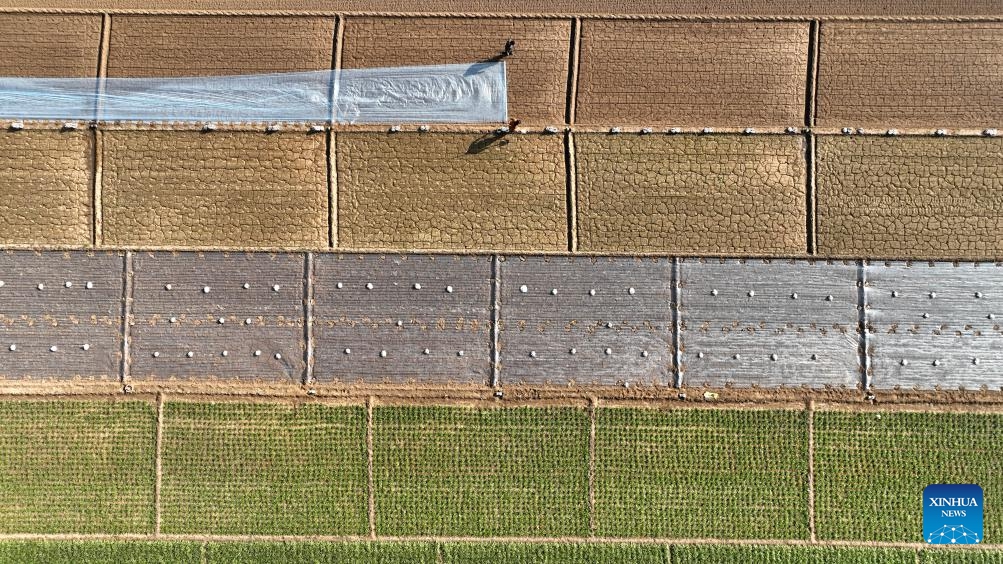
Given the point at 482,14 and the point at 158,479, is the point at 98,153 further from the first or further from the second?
the point at 482,14

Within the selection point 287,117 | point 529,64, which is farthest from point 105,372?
point 529,64

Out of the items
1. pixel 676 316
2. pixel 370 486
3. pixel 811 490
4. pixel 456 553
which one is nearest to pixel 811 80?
pixel 676 316

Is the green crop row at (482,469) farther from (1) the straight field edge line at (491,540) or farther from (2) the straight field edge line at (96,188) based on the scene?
(2) the straight field edge line at (96,188)

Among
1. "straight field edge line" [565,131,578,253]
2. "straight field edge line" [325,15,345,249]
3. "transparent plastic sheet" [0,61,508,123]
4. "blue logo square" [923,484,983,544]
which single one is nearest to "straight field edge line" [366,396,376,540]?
"straight field edge line" [325,15,345,249]

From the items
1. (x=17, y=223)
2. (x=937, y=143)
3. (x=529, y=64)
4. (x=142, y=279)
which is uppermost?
(x=529, y=64)

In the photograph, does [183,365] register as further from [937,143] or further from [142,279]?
[937,143]

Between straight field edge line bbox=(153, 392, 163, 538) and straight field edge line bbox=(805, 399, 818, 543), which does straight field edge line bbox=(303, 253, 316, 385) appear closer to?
straight field edge line bbox=(153, 392, 163, 538)

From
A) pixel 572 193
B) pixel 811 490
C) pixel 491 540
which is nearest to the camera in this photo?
pixel 811 490
